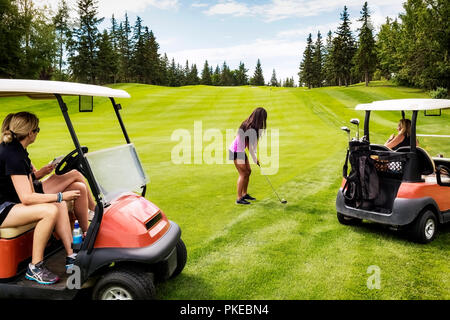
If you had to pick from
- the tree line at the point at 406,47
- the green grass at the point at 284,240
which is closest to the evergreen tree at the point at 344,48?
the tree line at the point at 406,47

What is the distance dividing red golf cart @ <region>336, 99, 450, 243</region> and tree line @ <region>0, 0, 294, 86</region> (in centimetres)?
4424

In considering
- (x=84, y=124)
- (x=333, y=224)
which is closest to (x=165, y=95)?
(x=84, y=124)

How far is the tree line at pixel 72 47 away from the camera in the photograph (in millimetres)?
41000

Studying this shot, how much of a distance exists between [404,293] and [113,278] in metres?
2.78

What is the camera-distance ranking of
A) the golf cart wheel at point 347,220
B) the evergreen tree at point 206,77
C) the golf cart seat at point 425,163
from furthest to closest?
the evergreen tree at point 206,77 < the golf cart wheel at point 347,220 < the golf cart seat at point 425,163

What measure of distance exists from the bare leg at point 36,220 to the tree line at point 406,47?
43.7 meters

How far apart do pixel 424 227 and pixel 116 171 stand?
396 cm

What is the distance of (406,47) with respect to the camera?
45594 mm

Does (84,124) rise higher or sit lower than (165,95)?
lower

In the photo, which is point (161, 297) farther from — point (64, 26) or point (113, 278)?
point (64, 26)

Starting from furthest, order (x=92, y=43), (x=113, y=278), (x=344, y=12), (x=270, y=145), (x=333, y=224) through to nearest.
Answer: (x=344, y=12) < (x=92, y=43) < (x=270, y=145) < (x=333, y=224) < (x=113, y=278)

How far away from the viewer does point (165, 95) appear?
3703cm

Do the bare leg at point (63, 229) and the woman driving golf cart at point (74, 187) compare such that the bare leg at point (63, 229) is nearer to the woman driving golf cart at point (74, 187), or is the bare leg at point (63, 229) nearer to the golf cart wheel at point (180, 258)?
the woman driving golf cart at point (74, 187)
